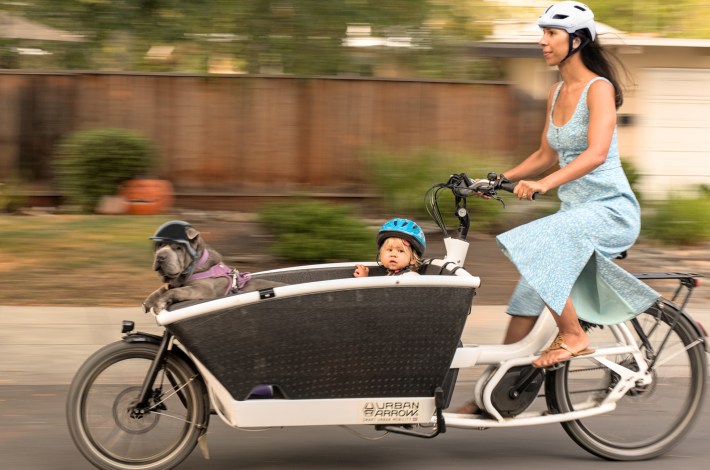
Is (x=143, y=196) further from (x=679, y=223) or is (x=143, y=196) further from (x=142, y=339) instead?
(x=142, y=339)

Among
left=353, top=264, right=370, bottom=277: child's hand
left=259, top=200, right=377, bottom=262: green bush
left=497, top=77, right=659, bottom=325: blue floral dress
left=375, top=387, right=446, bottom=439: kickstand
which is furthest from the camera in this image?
left=259, top=200, right=377, bottom=262: green bush

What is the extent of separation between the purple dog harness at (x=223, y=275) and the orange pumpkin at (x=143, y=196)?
7.33 m

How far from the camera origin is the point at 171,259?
427 centimetres

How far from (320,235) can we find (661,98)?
380 inches

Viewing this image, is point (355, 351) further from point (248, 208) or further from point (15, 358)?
point (248, 208)

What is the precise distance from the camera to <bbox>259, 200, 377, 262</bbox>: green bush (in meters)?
9.14

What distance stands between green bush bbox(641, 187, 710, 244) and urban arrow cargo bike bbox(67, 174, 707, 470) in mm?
6701

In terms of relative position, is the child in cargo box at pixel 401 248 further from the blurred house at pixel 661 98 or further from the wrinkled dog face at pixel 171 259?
the blurred house at pixel 661 98

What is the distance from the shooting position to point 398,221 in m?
4.69

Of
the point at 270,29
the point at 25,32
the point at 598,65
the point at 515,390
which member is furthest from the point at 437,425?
the point at 25,32

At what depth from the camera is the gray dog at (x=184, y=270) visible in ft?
14.0

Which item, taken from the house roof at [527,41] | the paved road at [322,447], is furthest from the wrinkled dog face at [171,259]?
the house roof at [527,41]

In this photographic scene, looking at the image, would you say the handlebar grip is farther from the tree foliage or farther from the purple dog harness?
the tree foliage

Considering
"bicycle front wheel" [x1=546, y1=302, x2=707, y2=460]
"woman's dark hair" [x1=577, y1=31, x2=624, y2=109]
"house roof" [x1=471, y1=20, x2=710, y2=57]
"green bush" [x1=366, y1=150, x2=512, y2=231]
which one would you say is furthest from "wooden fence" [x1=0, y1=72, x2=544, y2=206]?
"woman's dark hair" [x1=577, y1=31, x2=624, y2=109]
